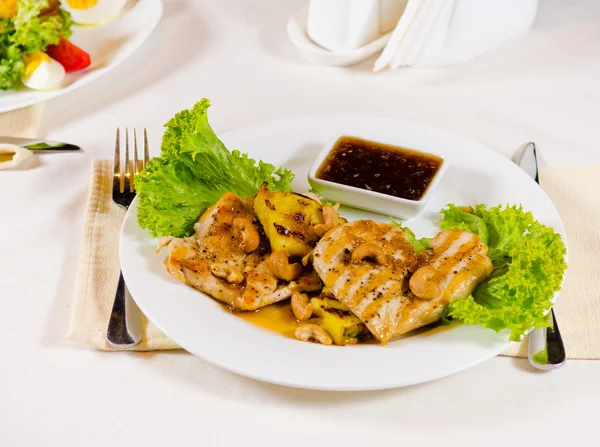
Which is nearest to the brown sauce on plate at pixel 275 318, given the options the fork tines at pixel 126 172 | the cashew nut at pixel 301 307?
the cashew nut at pixel 301 307

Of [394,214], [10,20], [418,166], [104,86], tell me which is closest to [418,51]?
[418,166]

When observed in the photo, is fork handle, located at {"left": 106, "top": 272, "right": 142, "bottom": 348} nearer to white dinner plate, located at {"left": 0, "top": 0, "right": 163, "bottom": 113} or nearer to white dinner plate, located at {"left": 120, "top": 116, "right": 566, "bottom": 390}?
white dinner plate, located at {"left": 120, "top": 116, "right": 566, "bottom": 390}

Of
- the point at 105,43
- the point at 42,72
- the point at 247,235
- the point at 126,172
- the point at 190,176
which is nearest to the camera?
the point at 247,235

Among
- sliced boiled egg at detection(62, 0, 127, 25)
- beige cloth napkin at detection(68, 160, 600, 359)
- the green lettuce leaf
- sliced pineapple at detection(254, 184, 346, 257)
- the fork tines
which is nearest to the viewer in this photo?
beige cloth napkin at detection(68, 160, 600, 359)

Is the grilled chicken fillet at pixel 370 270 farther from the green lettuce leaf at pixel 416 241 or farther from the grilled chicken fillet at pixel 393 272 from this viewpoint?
the green lettuce leaf at pixel 416 241

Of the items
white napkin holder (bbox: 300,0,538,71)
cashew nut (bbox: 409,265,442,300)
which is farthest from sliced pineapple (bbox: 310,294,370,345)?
white napkin holder (bbox: 300,0,538,71)

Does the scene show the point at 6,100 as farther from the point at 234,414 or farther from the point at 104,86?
the point at 234,414

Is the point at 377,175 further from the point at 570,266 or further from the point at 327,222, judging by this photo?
the point at 570,266

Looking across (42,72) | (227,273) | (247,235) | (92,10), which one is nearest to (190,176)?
(247,235)
